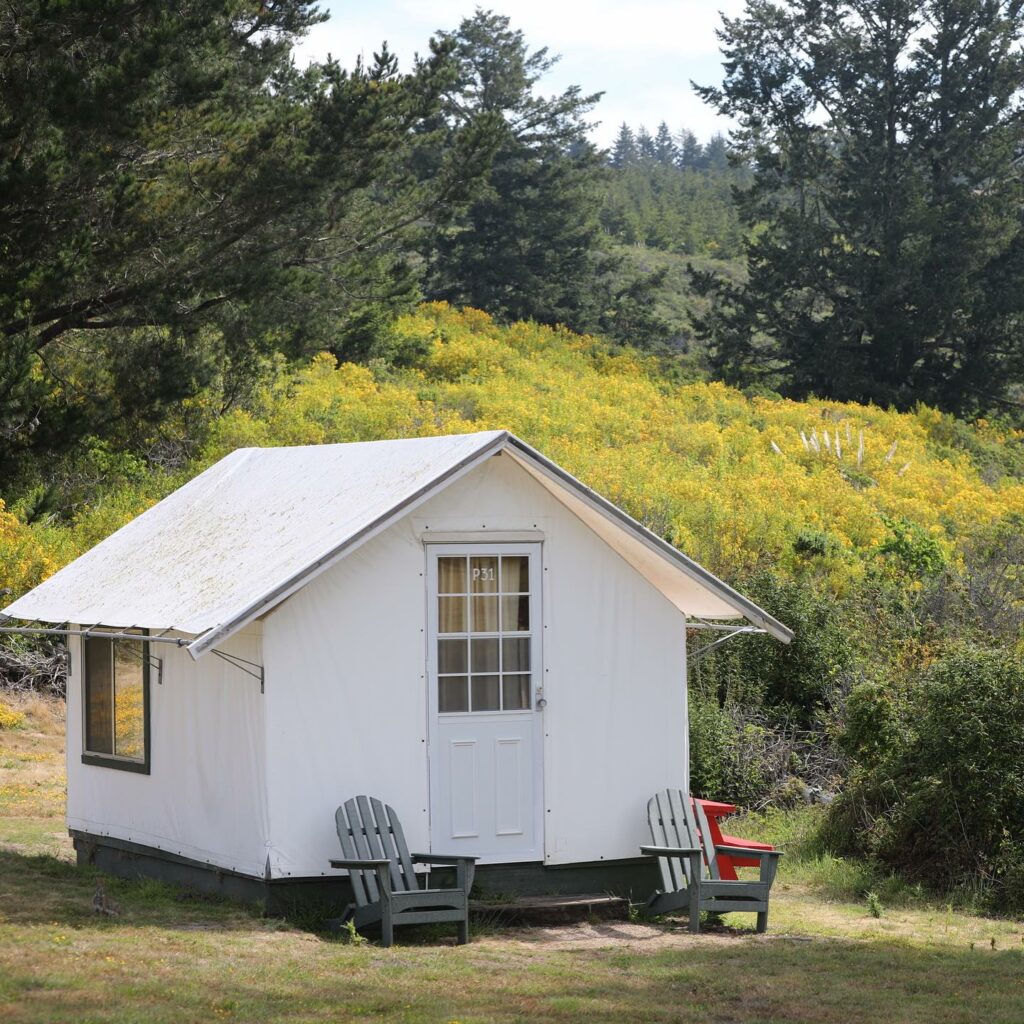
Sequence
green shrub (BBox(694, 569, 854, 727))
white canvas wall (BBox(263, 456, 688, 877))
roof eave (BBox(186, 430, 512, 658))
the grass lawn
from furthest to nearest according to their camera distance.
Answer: green shrub (BBox(694, 569, 854, 727)) → white canvas wall (BBox(263, 456, 688, 877)) → roof eave (BBox(186, 430, 512, 658)) → the grass lawn

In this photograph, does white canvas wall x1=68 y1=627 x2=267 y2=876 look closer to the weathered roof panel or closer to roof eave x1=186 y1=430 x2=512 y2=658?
the weathered roof panel

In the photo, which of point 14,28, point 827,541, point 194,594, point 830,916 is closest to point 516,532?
point 194,594

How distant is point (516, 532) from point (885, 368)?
31567 mm

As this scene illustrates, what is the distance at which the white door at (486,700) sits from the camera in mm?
9906

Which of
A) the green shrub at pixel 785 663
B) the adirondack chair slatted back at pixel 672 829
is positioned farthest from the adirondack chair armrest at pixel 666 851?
the green shrub at pixel 785 663

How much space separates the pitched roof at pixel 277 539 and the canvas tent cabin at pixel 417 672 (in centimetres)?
3

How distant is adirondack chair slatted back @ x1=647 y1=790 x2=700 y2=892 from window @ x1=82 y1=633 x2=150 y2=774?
12.3ft

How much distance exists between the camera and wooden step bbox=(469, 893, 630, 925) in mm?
9859

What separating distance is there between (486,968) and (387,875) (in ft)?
3.22

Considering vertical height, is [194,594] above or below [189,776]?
above

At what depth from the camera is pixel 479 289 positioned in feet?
140

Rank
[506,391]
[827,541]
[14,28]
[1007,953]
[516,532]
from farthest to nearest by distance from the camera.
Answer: [506,391] < [827,541] < [14,28] < [516,532] < [1007,953]

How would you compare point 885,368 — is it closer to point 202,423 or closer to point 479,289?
point 479,289

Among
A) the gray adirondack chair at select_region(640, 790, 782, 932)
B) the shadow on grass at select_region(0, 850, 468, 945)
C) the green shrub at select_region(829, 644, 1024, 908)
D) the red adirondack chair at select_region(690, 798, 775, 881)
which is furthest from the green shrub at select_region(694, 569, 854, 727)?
the shadow on grass at select_region(0, 850, 468, 945)
